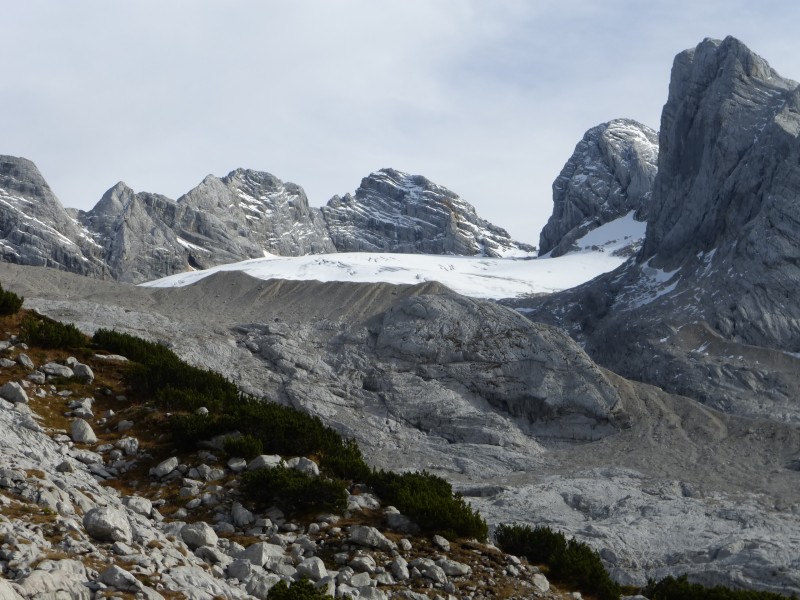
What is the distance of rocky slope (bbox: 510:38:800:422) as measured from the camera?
89938mm

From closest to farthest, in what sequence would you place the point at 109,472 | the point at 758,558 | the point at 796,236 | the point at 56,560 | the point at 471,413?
1. the point at 56,560
2. the point at 109,472
3. the point at 758,558
4. the point at 471,413
5. the point at 796,236

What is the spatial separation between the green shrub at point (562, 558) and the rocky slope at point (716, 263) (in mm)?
64070

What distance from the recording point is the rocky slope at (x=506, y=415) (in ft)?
161

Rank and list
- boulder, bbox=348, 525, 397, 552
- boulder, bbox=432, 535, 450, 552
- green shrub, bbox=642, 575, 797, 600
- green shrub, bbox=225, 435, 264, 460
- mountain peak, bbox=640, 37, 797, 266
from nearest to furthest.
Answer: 1. boulder, bbox=348, 525, 397, 552
2. boulder, bbox=432, 535, 450, 552
3. green shrub, bbox=225, 435, 264, 460
4. green shrub, bbox=642, 575, 797, 600
5. mountain peak, bbox=640, 37, 797, 266

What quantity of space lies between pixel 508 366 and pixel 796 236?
131 ft

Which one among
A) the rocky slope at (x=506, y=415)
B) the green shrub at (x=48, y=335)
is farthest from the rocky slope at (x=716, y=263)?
the green shrub at (x=48, y=335)

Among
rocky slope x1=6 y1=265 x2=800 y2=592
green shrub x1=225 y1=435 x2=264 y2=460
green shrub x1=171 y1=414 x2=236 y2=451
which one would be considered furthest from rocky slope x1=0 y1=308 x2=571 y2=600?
rocky slope x1=6 y1=265 x2=800 y2=592

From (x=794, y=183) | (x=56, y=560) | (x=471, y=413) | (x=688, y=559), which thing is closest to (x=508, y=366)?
(x=471, y=413)

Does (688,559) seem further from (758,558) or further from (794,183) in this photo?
(794,183)

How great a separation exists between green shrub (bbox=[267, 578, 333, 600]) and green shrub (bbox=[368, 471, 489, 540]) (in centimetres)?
457

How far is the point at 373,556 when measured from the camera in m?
16.5

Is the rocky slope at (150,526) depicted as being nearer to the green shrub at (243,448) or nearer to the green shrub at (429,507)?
the green shrub at (243,448)

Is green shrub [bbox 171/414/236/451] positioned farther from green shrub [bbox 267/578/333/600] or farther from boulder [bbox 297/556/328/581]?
green shrub [bbox 267/578/333/600]

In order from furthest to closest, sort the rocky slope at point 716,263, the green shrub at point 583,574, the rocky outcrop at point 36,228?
the rocky outcrop at point 36,228 < the rocky slope at point 716,263 < the green shrub at point 583,574
